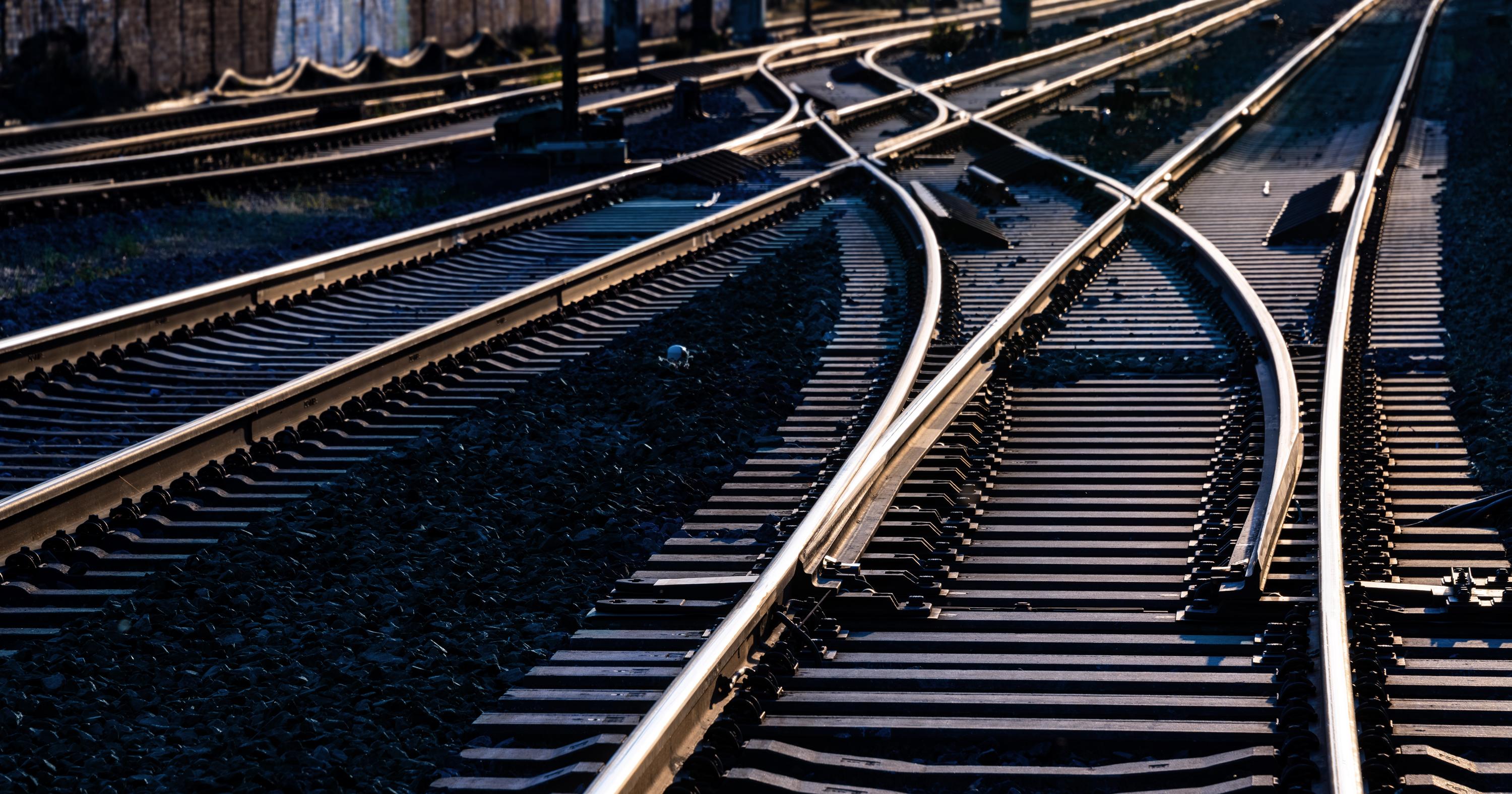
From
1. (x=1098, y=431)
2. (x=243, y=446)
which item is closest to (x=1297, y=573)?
(x=1098, y=431)

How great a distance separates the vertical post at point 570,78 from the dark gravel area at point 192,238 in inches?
49.8

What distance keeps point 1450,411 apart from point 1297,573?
290cm

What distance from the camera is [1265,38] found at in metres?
35.3

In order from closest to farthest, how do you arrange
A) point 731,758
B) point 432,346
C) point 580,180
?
point 731,758 → point 432,346 → point 580,180

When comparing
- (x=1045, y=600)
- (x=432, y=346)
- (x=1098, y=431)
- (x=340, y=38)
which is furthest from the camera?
(x=340, y=38)

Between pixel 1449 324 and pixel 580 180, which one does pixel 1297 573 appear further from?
pixel 580 180

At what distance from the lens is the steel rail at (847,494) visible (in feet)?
14.9

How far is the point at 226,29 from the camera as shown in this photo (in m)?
29.8

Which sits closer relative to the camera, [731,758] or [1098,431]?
[731,758]

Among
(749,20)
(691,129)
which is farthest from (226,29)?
(749,20)

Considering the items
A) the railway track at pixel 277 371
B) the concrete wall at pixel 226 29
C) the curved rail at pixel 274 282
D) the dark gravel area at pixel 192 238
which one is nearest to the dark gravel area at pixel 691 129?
the curved rail at pixel 274 282

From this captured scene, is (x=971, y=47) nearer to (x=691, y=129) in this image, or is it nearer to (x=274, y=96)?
(x=691, y=129)

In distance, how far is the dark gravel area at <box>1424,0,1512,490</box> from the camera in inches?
319

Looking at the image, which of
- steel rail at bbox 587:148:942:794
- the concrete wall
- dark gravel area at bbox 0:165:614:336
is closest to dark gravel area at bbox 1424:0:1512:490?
steel rail at bbox 587:148:942:794
